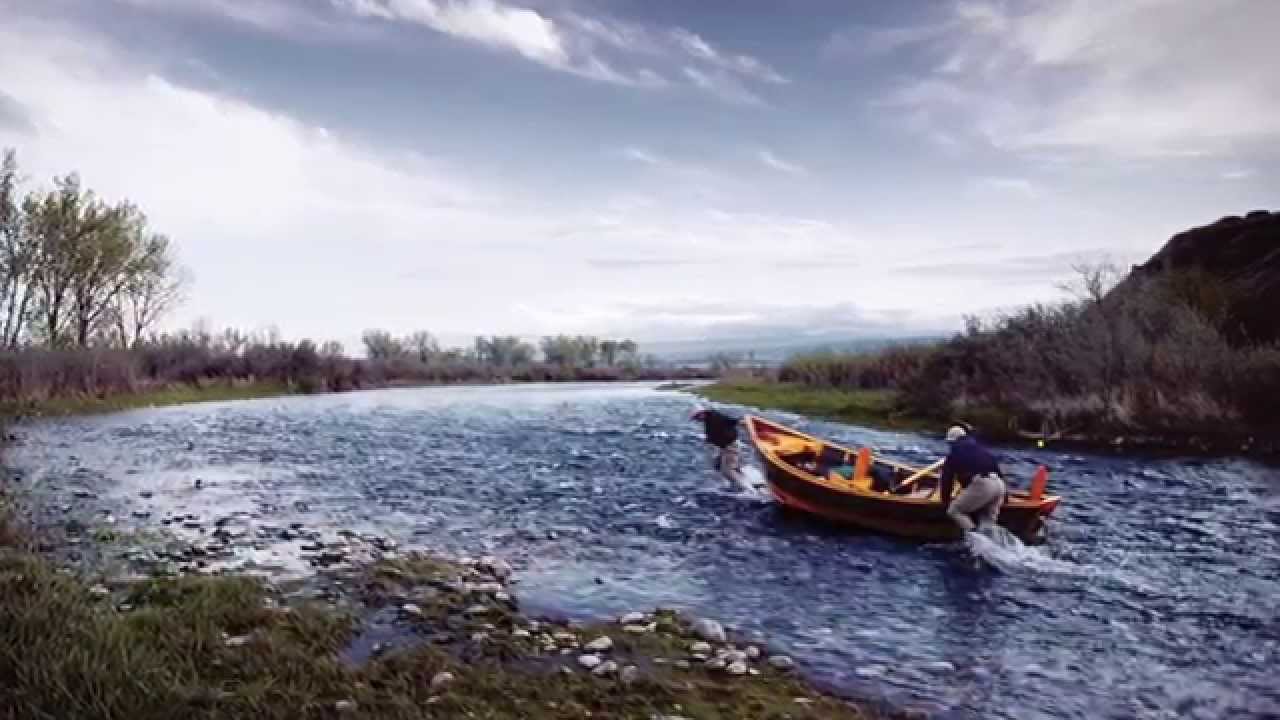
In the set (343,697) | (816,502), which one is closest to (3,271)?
(816,502)

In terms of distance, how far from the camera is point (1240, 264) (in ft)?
186

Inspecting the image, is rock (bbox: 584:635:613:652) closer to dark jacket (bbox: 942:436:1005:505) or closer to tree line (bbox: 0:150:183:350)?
dark jacket (bbox: 942:436:1005:505)

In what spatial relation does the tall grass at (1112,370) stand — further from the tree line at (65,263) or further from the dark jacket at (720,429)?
the tree line at (65,263)

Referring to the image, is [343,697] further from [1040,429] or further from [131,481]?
[1040,429]

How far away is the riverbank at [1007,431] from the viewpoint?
28016 mm

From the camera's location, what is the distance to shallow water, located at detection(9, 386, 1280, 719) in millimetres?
9672

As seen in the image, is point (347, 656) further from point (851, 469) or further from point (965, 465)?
point (851, 469)

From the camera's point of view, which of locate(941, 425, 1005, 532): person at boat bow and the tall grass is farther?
the tall grass

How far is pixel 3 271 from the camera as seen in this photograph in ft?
177

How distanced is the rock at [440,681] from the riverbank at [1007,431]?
26.8m

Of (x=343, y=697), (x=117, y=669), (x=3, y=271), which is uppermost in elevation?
(x=3, y=271)

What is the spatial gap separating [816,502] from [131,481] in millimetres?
16322

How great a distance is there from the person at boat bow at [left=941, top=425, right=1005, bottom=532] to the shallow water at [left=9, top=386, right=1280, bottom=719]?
86 cm

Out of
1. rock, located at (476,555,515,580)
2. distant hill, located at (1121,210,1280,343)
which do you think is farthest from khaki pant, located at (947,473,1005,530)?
distant hill, located at (1121,210,1280,343)
